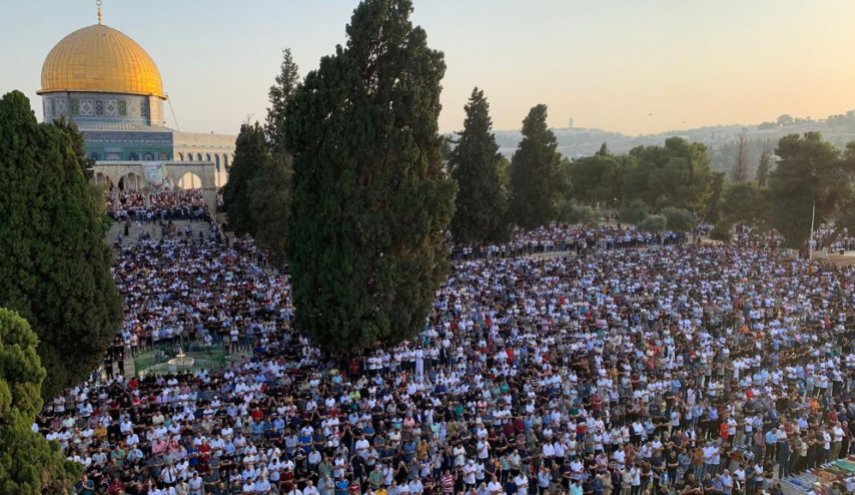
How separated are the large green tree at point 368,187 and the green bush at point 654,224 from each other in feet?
84.8

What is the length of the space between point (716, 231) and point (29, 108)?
36.6m

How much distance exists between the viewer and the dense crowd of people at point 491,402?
10.1 m

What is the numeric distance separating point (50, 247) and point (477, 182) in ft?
71.2

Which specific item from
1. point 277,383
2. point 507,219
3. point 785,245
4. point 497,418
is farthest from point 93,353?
point 785,245

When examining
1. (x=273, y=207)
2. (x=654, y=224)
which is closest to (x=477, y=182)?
(x=273, y=207)

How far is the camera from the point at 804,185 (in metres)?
33.6

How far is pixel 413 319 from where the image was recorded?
15773 millimetres

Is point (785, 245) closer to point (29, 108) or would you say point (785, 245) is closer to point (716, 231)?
point (716, 231)

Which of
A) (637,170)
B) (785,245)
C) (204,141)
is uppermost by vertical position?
(204,141)

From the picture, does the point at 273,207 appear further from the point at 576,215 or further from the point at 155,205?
the point at 576,215

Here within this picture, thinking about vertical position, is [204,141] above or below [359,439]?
above

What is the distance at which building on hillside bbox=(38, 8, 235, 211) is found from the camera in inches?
1869

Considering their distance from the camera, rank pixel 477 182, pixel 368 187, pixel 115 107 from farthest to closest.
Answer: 1. pixel 115 107
2. pixel 477 182
3. pixel 368 187

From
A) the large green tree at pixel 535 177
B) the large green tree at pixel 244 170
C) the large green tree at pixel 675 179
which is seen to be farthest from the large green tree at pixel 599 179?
the large green tree at pixel 244 170
